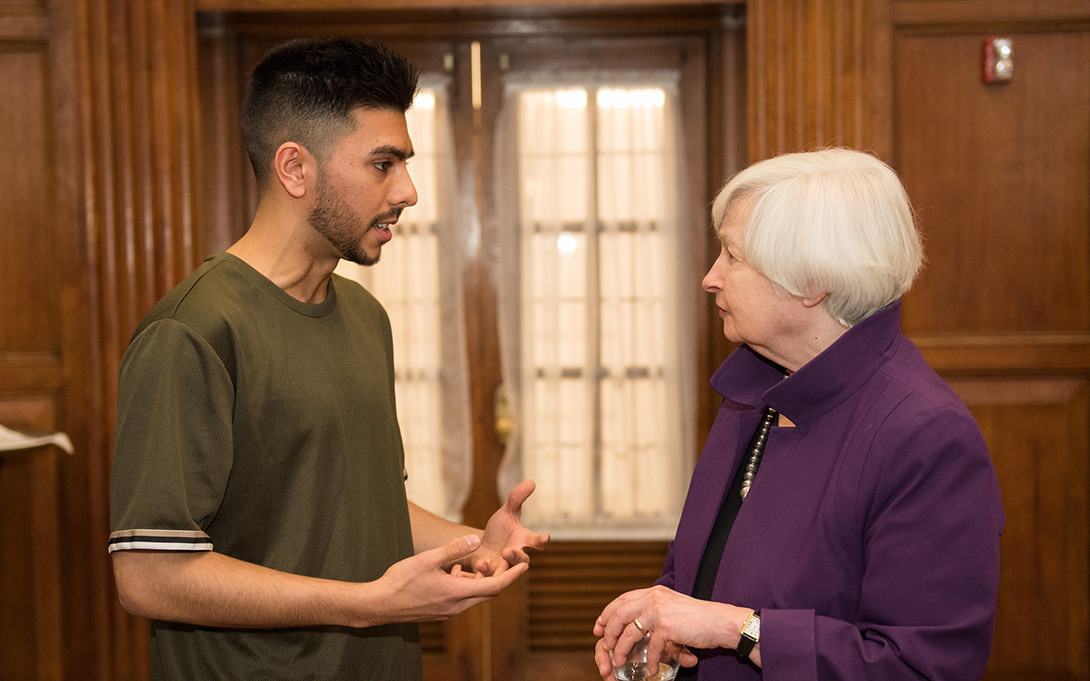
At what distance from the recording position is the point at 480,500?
3086mm

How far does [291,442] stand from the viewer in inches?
52.2

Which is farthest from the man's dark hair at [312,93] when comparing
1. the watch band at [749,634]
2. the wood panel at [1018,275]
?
the wood panel at [1018,275]

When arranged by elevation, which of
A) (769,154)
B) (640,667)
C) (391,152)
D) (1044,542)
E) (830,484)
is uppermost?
(769,154)

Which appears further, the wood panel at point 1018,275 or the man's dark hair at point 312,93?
the wood panel at point 1018,275

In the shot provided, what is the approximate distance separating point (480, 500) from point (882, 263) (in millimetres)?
2131

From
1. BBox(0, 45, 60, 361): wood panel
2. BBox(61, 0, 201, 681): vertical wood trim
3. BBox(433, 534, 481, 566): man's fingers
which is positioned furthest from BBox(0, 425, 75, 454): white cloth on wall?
BBox(433, 534, 481, 566): man's fingers

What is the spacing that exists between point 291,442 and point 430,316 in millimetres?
1748

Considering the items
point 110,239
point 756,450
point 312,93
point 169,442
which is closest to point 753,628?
point 756,450

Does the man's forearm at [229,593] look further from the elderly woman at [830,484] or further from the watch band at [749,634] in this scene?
the watch band at [749,634]

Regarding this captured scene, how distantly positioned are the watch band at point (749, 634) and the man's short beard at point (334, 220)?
0.87 m

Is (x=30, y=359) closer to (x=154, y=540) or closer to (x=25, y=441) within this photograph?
(x=25, y=441)

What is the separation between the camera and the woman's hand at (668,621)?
3.71ft

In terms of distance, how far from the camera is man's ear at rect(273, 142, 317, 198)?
1.42m

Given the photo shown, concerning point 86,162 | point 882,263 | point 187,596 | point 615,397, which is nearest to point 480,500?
point 615,397
